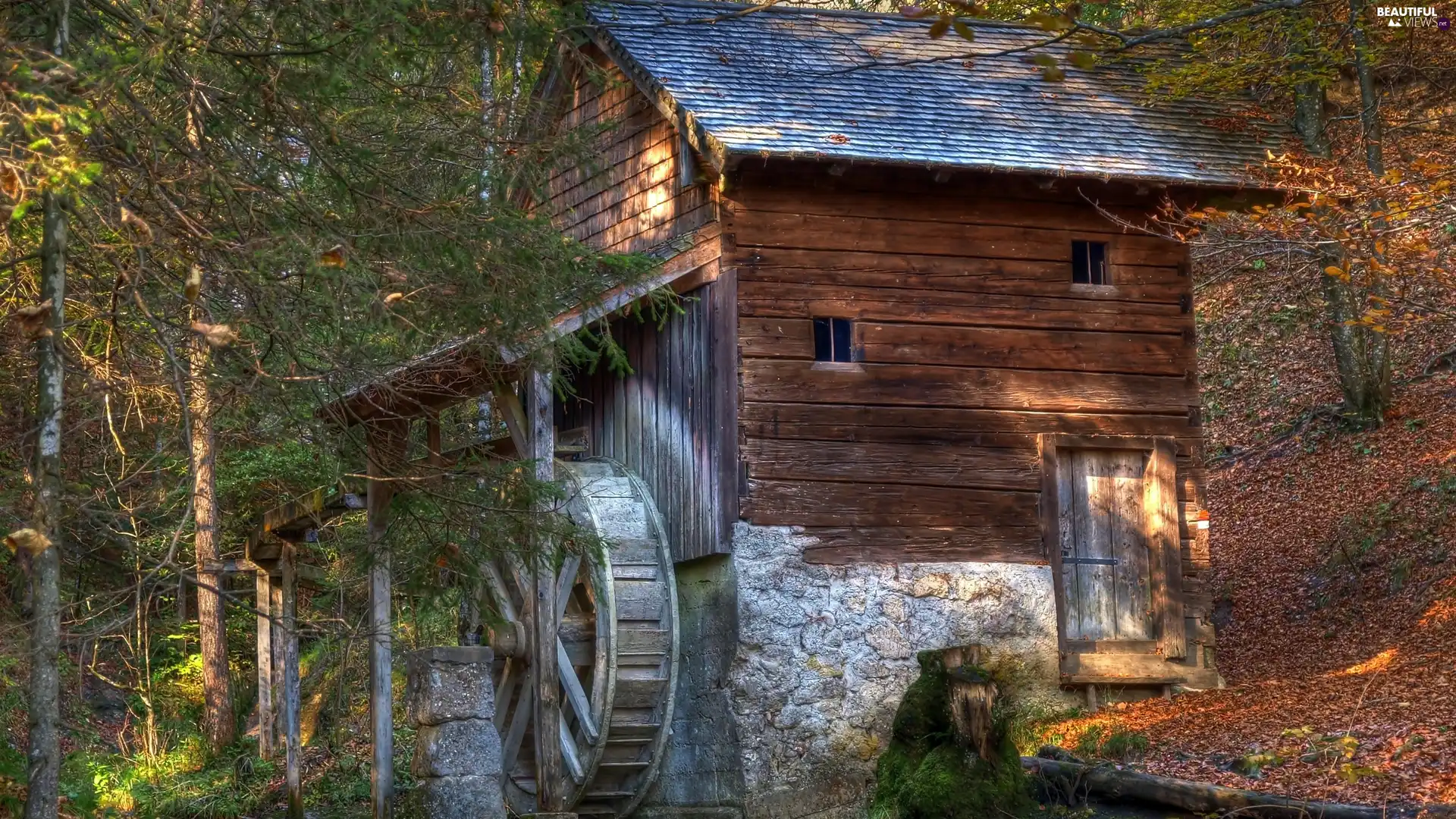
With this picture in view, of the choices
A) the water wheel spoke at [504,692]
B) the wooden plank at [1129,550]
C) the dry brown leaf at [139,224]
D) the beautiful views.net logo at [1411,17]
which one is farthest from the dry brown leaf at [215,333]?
the beautiful views.net logo at [1411,17]

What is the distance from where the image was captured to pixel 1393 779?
8.57 m

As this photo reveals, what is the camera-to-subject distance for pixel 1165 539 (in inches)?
510

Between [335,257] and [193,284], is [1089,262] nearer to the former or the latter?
[335,257]

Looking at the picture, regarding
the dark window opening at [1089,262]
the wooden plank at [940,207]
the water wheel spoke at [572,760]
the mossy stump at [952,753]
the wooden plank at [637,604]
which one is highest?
the wooden plank at [940,207]

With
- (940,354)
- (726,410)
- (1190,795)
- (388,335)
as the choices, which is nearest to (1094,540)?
(940,354)

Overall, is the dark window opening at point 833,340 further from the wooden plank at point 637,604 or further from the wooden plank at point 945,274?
the wooden plank at point 637,604

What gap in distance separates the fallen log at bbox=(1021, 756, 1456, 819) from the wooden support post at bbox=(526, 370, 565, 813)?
3243 mm

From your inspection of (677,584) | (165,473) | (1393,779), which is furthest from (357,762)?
(1393,779)

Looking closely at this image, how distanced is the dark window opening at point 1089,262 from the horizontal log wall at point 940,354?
0.13 m

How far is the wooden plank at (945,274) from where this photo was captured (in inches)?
480

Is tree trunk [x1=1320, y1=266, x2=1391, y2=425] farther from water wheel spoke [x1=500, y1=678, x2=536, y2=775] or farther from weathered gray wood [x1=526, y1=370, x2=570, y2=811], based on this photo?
water wheel spoke [x1=500, y1=678, x2=536, y2=775]

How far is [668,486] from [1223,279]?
11.9 m

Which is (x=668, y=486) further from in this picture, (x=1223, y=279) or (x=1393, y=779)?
(x=1223, y=279)

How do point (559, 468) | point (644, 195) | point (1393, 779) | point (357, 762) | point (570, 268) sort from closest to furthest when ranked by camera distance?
1. point (1393, 779)
2. point (570, 268)
3. point (559, 468)
4. point (644, 195)
5. point (357, 762)
